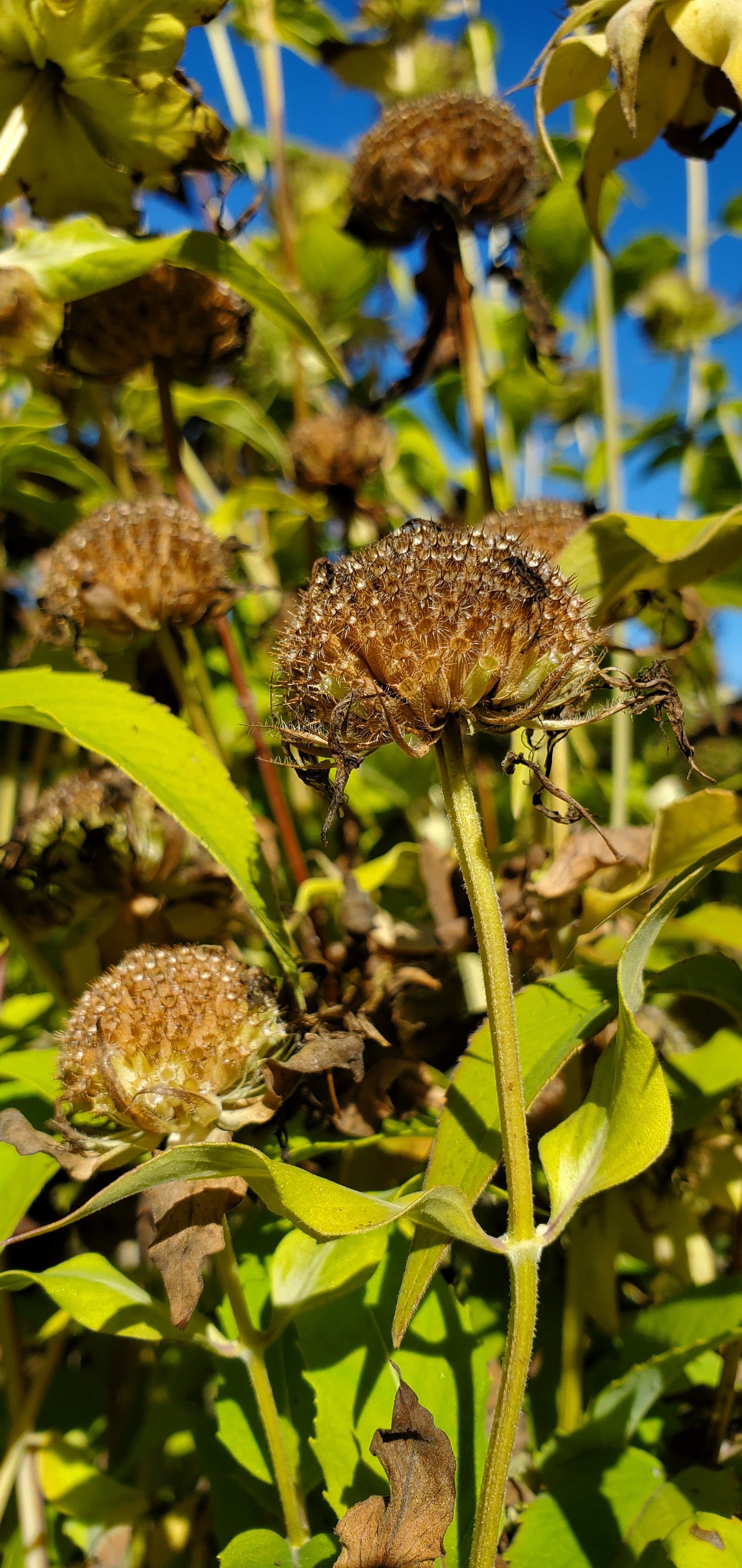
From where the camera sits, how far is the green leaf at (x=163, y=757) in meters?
0.64

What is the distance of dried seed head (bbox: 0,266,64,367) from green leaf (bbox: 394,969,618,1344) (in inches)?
39.4

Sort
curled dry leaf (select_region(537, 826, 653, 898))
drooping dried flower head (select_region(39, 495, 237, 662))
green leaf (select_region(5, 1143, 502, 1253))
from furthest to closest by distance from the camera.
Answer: drooping dried flower head (select_region(39, 495, 237, 662)), curled dry leaf (select_region(537, 826, 653, 898)), green leaf (select_region(5, 1143, 502, 1253))

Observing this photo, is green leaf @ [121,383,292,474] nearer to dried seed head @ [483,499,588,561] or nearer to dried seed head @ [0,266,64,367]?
dried seed head @ [0,266,64,367]

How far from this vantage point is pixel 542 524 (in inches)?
33.5

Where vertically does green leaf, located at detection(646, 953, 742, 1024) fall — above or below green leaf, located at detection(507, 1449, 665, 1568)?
above

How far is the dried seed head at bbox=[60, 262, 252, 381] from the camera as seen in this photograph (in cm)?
93

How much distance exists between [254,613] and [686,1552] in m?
1.07

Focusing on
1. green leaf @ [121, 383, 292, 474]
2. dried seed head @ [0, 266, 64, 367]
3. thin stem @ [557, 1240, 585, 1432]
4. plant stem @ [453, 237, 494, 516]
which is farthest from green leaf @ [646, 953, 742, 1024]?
dried seed head @ [0, 266, 64, 367]

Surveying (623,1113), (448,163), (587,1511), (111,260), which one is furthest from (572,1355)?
(448,163)

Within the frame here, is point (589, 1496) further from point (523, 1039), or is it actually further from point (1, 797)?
point (1, 797)

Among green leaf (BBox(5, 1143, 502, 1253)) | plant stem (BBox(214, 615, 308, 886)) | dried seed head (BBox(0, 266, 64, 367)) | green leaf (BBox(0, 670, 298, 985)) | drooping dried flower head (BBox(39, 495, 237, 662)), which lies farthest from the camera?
dried seed head (BBox(0, 266, 64, 367))

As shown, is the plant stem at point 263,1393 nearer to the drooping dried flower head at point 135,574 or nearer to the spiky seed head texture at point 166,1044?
the spiky seed head texture at point 166,1044

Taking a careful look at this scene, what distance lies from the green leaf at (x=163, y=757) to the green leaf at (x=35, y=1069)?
16 cm

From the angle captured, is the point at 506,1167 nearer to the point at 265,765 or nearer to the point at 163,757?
the point at 163,757
